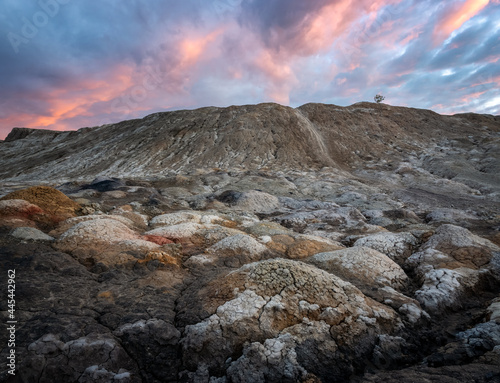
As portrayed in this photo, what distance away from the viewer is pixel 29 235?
7.86m

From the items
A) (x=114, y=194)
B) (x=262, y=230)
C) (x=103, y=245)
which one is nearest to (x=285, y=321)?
(x=103, y=245)

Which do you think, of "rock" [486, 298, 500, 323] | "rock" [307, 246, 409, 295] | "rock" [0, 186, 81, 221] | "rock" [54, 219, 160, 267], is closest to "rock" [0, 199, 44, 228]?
"rock" [0, 186, 81, 221]

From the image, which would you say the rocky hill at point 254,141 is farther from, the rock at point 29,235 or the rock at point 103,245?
the rock at point 29,235

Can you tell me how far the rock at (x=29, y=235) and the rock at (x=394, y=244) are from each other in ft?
36.9

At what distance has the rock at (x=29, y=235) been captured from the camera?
25.4 ft

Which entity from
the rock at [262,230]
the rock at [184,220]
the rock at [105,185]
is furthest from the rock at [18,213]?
the rock at [105,185]

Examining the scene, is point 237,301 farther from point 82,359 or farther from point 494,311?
point 494,311

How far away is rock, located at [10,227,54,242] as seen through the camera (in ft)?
25.4

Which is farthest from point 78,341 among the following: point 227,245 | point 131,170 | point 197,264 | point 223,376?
point 131,170

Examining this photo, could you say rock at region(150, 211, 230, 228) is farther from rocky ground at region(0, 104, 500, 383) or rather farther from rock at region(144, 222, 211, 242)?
rock at region(144, 222, 211, 242)

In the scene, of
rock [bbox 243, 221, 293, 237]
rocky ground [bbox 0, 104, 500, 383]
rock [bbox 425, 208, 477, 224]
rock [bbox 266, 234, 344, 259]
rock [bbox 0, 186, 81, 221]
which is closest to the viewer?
rocky ground [bbox 0, 104, 500, 383]

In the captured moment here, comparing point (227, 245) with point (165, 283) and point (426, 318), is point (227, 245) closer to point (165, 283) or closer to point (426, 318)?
point (165, 283)

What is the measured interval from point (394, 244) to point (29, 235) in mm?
12689

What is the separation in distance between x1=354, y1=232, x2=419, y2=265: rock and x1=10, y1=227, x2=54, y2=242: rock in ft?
36.9
